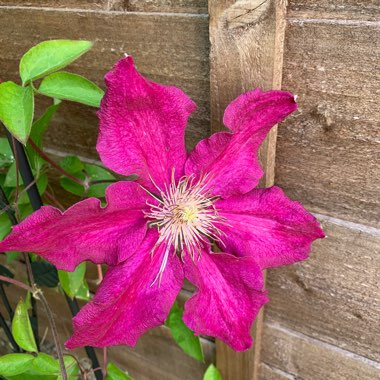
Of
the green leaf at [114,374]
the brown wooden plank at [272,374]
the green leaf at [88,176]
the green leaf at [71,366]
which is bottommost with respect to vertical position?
the brown wooden plank at [272,374]

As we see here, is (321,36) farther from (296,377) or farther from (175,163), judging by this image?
(296,377)

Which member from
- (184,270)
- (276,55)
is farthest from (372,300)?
(276,55)

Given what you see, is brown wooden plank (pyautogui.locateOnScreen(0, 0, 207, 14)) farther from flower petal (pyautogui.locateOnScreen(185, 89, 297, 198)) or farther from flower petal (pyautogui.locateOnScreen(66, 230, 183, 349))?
flower petal (pyautogui.locateOnScreen(66, 230, 183, 349))

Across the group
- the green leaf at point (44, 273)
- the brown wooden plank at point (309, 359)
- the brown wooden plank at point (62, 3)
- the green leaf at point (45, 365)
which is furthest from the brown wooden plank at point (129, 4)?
the brown wooden plank at point (309, 359)

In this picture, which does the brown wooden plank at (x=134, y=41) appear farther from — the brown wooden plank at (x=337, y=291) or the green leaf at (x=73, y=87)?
the brown wooden plank at (x=337, y=291)

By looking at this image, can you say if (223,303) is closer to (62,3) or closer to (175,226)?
(175,226)

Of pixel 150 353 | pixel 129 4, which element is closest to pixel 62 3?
pixel 129 4

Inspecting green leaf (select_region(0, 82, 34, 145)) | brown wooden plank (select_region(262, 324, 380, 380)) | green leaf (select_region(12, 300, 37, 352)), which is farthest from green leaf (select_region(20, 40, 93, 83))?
brown wooden plank (select_region(262, 324, 380, 380))
